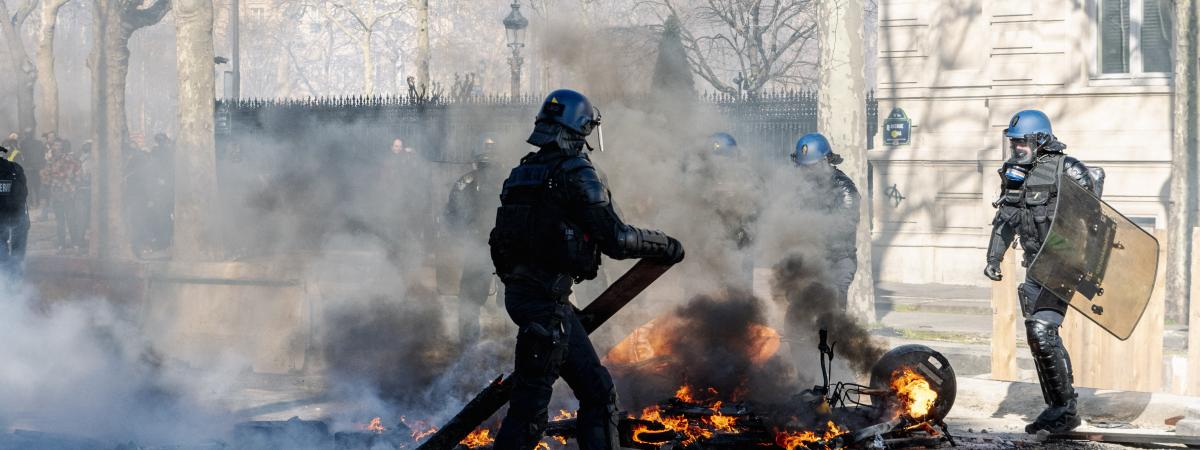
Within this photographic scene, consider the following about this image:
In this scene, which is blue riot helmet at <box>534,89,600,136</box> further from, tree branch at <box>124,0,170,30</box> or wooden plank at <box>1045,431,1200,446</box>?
tree branch at <box>124,0,170,30</box>

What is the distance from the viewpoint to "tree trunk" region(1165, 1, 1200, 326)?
12.1 meters

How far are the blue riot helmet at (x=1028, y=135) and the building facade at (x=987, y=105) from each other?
8.88m

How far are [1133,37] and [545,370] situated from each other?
12708 mm

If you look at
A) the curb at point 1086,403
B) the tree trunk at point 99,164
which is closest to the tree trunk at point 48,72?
the tree trunk at point 99,164

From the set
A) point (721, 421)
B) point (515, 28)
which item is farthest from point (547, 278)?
point (515, 28)

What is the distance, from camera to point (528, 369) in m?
5.09

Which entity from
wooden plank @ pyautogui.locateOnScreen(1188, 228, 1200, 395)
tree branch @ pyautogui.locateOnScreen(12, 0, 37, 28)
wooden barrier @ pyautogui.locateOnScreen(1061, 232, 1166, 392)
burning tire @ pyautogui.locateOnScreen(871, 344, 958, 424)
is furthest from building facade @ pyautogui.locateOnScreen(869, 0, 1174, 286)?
tree branch @ pyautogui.locateOnScreen(12, 0, 37, 28)

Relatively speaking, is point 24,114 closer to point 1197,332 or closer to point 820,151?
point 820,151

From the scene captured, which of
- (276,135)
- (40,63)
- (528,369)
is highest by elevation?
(40,63)

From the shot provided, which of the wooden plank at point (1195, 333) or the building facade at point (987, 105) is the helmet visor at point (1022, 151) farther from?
the building facade at point (987, 105)

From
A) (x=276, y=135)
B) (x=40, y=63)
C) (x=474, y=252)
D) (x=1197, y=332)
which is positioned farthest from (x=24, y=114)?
(x=1197, y=332)

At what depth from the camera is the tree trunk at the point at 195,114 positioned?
13680mm

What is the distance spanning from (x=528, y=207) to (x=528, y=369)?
643 mm

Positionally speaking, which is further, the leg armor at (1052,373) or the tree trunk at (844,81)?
Result: the tree trunk at (844,81)
